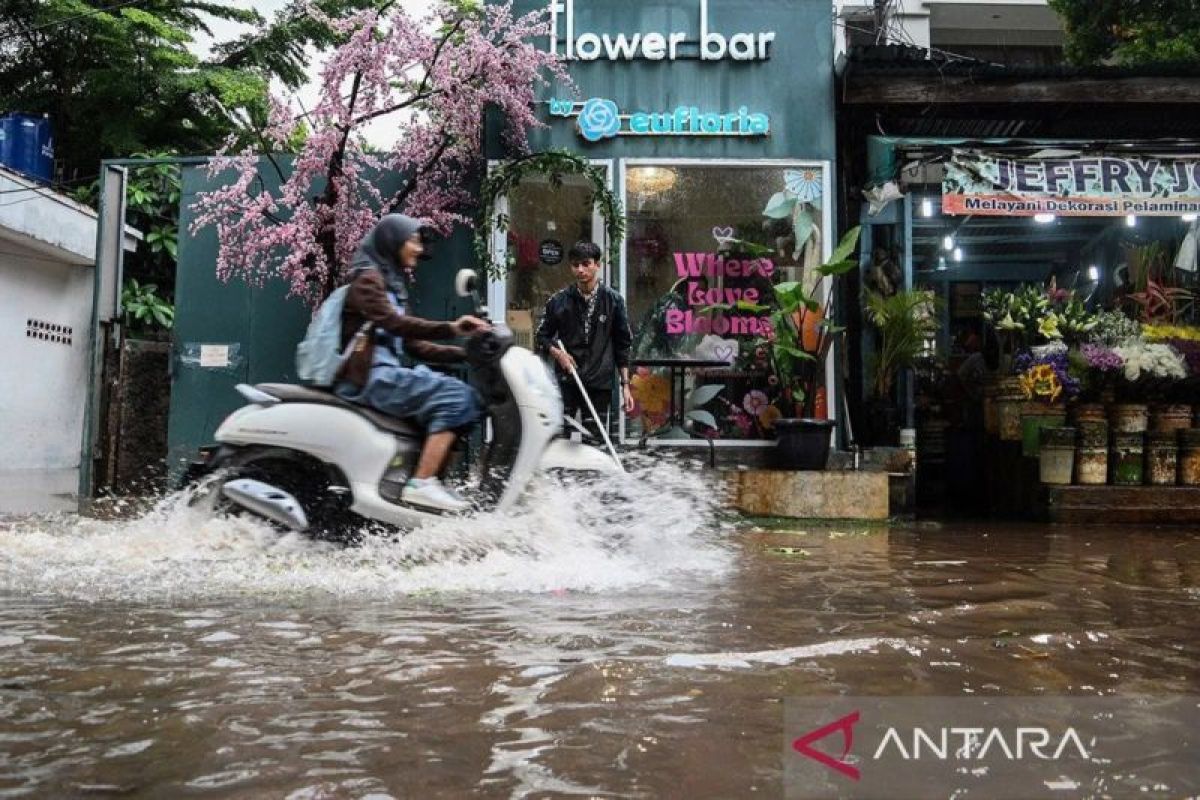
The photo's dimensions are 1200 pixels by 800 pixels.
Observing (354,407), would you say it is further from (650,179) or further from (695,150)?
(695,150)

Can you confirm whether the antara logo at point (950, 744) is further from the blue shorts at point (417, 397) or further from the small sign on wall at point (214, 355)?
the small sign on wall at point (214, 355)

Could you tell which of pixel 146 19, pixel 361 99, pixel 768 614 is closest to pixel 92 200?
pixel 146 19

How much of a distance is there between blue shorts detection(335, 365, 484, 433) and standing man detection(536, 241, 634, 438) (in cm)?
198

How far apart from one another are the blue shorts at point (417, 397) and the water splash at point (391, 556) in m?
0.44

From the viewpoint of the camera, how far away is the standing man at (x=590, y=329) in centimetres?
616

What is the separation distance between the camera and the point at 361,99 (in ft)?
27.5

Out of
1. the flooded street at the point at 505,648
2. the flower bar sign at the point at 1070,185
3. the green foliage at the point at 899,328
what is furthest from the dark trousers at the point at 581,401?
the flower bar sign at the point at 1070,185

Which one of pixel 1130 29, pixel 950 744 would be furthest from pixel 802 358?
pixel 1130 29

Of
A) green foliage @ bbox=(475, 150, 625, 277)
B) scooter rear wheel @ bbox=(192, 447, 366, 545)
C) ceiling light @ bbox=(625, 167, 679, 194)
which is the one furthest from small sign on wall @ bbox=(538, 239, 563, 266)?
scooter rear wheel @ bbox=(192, 447, 366, 545)

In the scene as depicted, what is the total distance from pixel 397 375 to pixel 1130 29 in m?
13.9

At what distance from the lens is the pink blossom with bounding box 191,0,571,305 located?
27.3ft

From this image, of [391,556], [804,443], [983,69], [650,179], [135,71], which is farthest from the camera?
[135,71]

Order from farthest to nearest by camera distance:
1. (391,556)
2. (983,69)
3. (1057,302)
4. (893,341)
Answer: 1. (983,69)
2. (1057,302)
3. (893,341)
4. (391,556)

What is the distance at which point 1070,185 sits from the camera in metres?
8.12
